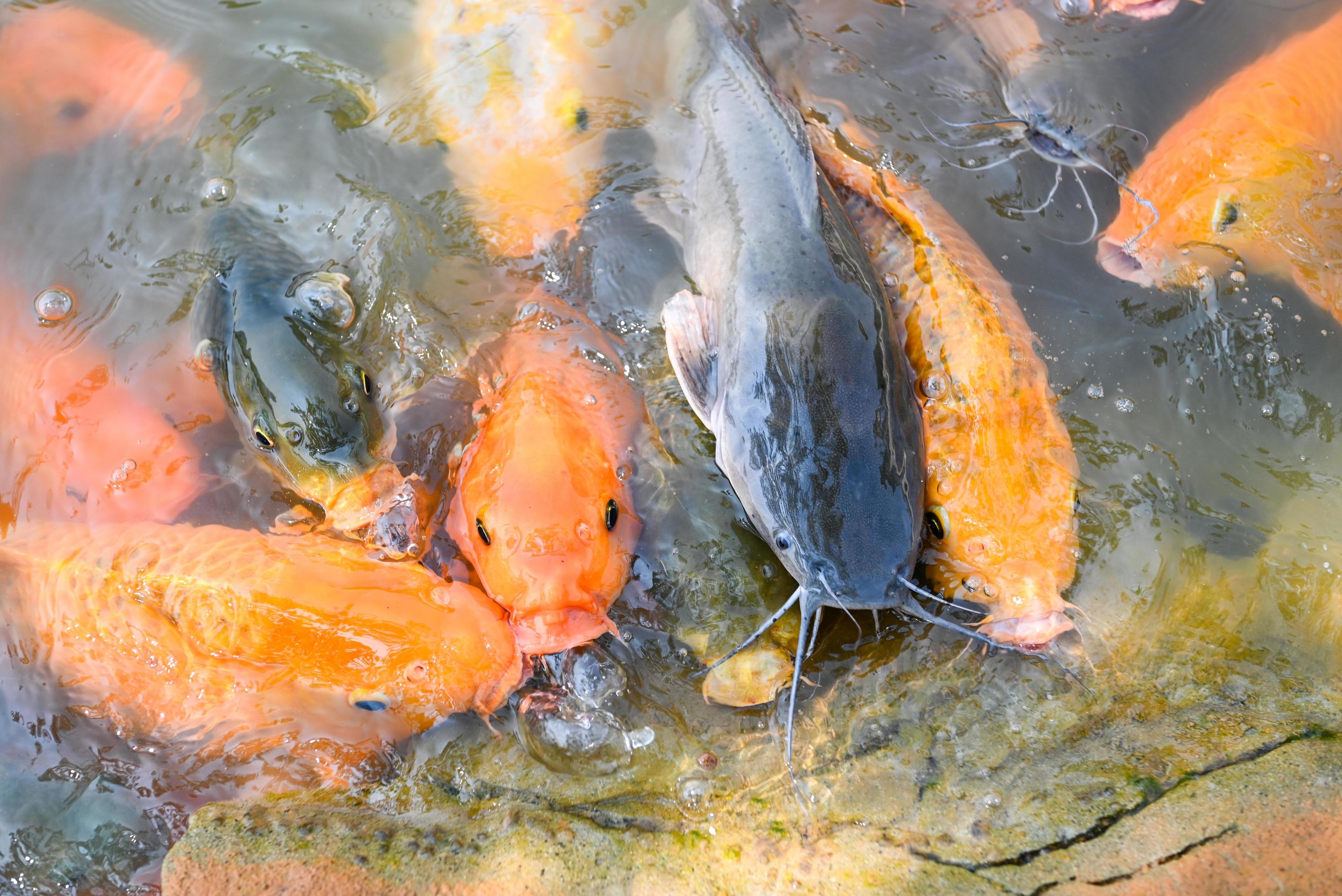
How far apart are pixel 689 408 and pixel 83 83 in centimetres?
354

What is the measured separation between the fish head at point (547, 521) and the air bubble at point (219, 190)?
1.94m

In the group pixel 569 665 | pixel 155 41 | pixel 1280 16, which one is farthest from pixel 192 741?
pixel 1280 16

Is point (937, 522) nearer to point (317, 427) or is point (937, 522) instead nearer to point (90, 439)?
point (317, 427)

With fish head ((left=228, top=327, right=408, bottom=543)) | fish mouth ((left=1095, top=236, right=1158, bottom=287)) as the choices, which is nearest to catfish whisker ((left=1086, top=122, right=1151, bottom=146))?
fish mouth ((left=1095, top=236, right=1158, bottom=287))

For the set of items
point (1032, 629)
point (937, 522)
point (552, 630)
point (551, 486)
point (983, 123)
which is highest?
point (983, 123)

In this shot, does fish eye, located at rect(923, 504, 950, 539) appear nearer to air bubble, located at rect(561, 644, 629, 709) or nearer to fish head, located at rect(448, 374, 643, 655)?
fish head, located at rect(448, 374, 643, 655)

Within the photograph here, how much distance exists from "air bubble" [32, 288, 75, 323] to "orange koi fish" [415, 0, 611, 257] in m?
1.83

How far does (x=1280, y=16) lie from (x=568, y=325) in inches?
157

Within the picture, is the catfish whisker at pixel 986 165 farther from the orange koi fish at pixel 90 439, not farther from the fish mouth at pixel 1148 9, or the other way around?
the orange koi fish at pixel 90 439

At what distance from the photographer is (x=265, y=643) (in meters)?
2.86

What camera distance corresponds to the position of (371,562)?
3.05 meters

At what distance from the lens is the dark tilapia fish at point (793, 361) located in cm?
277

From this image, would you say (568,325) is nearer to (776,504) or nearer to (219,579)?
(776,504)

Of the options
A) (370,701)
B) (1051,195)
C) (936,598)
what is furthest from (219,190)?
(1051,195)
